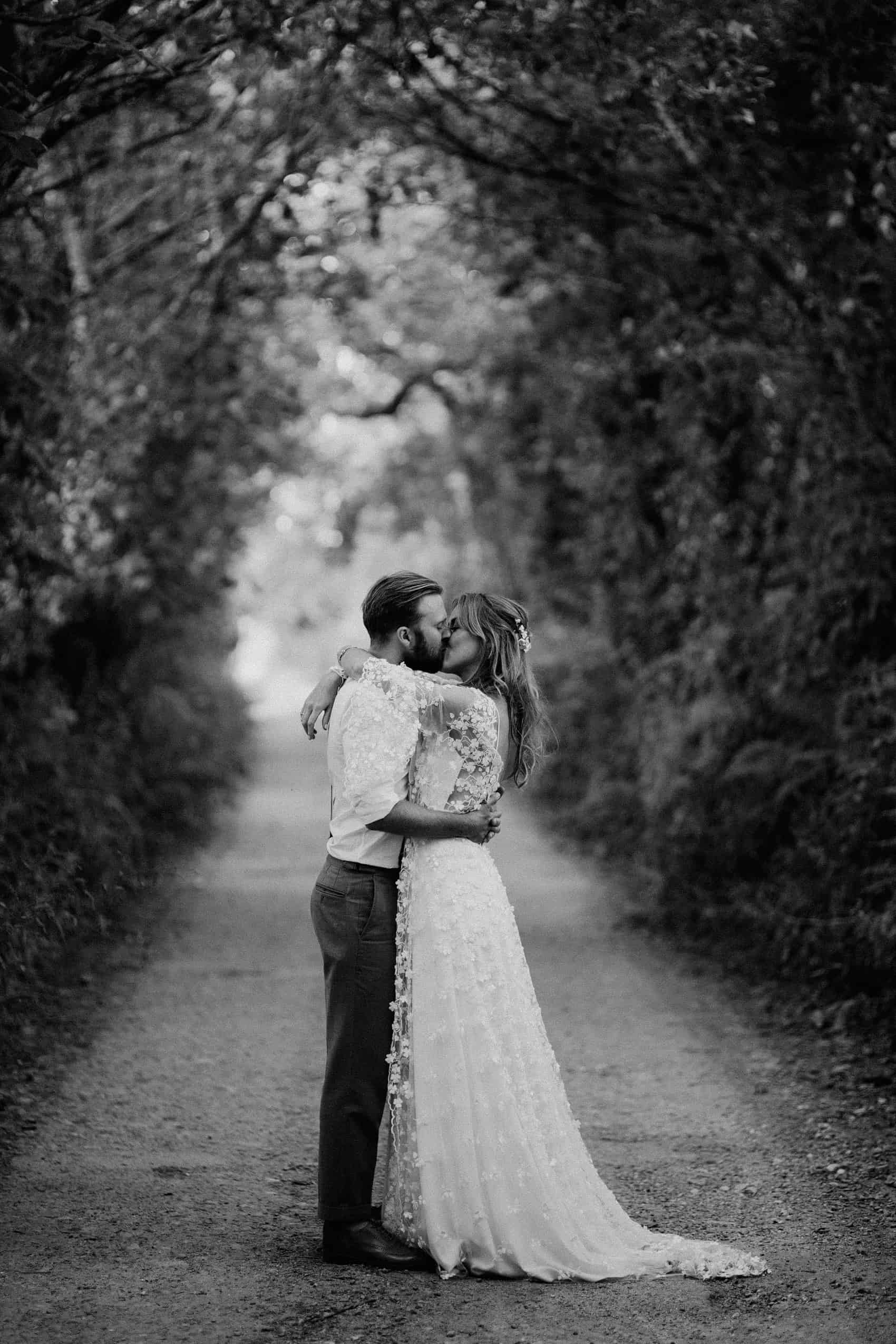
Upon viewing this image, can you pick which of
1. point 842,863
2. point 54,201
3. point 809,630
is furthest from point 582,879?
point 54,201

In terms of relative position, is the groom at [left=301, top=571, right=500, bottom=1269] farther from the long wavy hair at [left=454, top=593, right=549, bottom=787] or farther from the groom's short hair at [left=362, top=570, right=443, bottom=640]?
the long wavy hair at [left=454, top=593, right=549, bottom=787]

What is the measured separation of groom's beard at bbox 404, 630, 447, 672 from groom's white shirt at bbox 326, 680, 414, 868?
10.2 inches

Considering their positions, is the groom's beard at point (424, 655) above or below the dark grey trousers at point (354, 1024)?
above

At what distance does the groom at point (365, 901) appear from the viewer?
4891 millimetres

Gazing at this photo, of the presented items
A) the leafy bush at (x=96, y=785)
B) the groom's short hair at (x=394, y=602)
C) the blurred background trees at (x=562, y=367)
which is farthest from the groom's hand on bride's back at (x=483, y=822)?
the blurred background trees at (x=562, y=367)

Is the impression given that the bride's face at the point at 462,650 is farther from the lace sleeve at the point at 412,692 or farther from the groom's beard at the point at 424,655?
the lace sleeve at the point at 412,692

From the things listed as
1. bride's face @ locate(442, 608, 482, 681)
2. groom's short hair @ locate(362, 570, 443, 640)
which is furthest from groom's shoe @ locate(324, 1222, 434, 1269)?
groom's short hair @ locate(362, 570, 443, 640)

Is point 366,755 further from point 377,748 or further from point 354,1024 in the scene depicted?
point 354,1024

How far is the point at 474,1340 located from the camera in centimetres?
430

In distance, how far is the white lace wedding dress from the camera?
15.8 feet

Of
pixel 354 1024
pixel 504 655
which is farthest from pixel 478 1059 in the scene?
pixel 504 655

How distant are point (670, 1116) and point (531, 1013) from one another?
2.04 metres

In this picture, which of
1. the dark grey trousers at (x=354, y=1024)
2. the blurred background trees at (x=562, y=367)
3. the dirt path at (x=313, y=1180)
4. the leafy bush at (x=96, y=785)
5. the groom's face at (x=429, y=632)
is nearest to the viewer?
the dirt path at (x=313, y=1180)

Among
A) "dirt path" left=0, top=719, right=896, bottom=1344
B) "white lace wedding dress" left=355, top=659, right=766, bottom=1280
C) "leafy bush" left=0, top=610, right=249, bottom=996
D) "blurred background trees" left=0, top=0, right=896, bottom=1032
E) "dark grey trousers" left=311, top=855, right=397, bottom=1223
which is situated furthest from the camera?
"blurred background trees" left=0, top=0, right=896, bottom=1032
